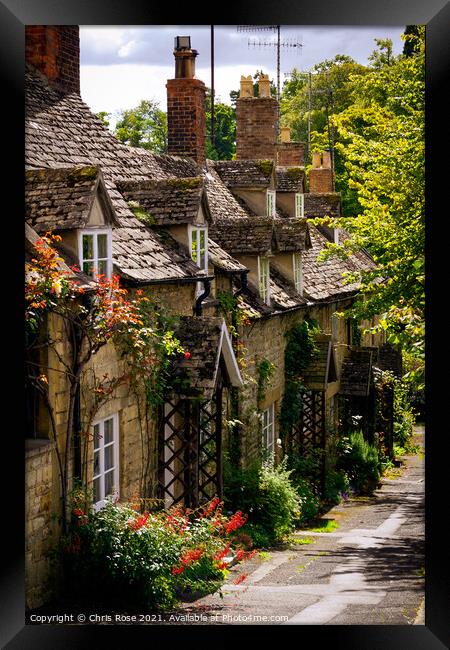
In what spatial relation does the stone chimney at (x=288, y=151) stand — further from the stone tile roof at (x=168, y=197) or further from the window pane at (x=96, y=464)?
the window pane at (x=96, y=464)

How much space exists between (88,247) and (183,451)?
15.1 feet

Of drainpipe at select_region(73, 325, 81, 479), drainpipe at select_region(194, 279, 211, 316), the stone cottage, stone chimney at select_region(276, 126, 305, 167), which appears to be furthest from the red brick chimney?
stone chimney at select_region(276, 126, 305, 167)

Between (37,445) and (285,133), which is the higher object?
(285,133)

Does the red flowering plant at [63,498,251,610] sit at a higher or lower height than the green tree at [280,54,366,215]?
lower

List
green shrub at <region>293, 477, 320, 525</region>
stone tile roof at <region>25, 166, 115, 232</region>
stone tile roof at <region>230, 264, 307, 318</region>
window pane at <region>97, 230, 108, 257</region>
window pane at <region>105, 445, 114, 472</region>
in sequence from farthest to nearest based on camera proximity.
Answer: green shrub at <region>293, 477, 320, 525</region>, stone tile roof at <region>230, 264, 307, 318</region>, window pane at <region>97, 230, 108, 257</region>, window pane at <region>105, 445, 114, 472</region>, stone tile roof at <region>25, 166, 115, 232</region>

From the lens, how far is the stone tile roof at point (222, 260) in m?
Answer: 19.0

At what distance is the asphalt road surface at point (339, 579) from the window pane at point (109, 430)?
2.43m

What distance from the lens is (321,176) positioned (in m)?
33.0

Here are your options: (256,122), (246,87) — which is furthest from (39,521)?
(246,87)

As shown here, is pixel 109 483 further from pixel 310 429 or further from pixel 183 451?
pixel 310 429

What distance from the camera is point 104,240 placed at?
13641 mm

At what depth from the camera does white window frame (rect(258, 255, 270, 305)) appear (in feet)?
70.4

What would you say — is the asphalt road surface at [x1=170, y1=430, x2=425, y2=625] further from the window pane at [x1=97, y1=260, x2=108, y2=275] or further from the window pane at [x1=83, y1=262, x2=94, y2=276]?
the window pane at [x1=97, y1=260, x2=108, y2=275]

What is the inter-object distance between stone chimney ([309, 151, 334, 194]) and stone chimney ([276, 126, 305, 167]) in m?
2.23
